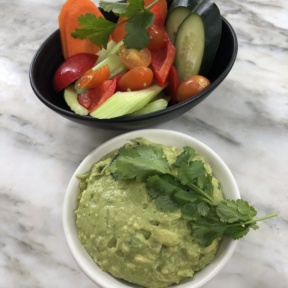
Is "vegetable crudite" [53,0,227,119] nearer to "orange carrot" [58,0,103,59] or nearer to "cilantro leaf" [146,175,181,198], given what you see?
"orange carrot" [58,0,103,59]

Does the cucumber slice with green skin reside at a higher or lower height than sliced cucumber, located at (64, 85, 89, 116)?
higher

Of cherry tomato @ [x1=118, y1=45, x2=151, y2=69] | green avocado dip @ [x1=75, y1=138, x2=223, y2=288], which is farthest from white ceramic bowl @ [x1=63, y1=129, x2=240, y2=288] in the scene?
cherry tomato @ [x1=118, y1=45, x2=151, y2=69]

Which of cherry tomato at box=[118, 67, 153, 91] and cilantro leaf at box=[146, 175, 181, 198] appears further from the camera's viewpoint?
cherry tomato at box=[118, 67, 153, 91]

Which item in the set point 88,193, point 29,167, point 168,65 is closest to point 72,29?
point 168,65

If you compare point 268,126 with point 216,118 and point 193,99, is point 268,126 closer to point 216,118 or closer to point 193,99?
point 216,118

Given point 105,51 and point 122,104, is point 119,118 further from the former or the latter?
point 105,51

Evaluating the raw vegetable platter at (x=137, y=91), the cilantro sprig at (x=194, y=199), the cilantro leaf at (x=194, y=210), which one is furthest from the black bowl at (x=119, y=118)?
the cilantro leaf at (x=194, y=210)

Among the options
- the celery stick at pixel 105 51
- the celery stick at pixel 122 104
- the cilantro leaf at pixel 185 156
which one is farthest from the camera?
the celery stick at pixel 105 51

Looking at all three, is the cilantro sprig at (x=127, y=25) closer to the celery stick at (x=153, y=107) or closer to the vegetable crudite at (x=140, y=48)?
the vegetable crudite at (x=140, y=48)
